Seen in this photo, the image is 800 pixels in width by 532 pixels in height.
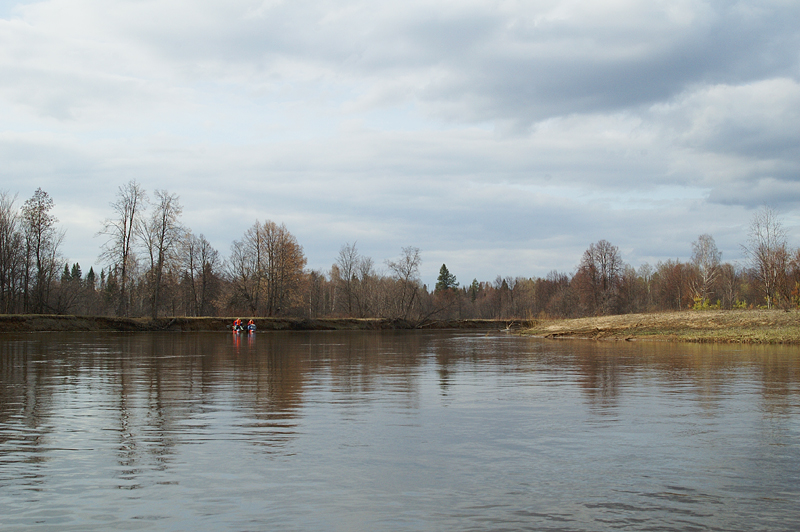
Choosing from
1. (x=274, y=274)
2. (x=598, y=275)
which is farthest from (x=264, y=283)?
(x=598, y=275)

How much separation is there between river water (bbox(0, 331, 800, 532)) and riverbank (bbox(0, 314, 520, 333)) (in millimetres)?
47059

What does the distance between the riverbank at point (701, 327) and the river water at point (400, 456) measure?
1851cm

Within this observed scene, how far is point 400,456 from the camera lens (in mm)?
6867

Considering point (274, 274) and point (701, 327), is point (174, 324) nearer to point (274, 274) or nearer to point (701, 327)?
point (274, 274)

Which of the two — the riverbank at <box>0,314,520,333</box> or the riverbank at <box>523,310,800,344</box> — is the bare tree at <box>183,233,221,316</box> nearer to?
the riverbank at <box>0,314,520,333</box>

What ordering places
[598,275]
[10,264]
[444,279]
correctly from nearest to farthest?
1. [10,264]
2. [598,275]
3. [444,279]

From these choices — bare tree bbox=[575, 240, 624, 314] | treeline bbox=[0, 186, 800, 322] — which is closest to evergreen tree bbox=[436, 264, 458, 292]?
treeline bbox=[0, 186, 800, 322]

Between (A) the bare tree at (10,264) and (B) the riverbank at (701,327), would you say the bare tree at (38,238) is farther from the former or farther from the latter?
(B) the riverbank at (701,327)

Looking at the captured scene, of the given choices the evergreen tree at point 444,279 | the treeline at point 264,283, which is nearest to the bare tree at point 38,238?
the treeline at point 264,283

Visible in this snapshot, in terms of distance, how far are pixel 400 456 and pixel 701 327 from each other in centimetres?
3263

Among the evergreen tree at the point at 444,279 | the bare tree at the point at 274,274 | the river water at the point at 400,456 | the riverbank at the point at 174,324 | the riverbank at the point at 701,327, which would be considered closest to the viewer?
the river water at the point at 400,456

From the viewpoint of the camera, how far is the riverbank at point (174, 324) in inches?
2122

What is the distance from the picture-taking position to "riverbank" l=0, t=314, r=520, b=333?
53.9 metres

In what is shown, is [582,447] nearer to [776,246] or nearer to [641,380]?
[641,380]
